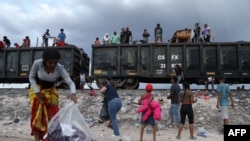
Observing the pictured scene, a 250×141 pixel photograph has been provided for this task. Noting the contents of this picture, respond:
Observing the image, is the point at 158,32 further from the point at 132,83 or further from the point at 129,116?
the point at 129,116

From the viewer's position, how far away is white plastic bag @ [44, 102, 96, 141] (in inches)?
149

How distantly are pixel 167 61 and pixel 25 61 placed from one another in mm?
6643

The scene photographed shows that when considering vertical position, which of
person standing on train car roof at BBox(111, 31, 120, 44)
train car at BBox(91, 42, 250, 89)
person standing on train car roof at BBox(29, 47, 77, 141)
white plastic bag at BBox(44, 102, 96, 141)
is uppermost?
person standing on train car roof at BBox(111, 31, 120, 44)

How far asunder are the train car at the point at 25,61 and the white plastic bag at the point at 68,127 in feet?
37.1

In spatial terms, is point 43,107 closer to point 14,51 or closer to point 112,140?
point 112,140

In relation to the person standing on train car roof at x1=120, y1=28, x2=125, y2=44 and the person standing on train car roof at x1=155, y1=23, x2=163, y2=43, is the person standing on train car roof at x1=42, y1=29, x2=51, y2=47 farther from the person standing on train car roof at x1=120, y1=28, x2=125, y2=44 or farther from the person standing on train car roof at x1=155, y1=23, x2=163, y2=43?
the person standing on train car roof at x1=155, y1=23, x2=163, y2=43

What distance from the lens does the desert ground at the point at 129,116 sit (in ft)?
27.0

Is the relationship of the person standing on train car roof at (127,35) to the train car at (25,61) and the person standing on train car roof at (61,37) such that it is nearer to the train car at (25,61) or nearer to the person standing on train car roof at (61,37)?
the train car at (25,61)

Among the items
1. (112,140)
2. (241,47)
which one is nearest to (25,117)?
(112,140)

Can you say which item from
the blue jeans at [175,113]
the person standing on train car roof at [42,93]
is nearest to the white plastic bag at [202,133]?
the blue jeans at [175,113]

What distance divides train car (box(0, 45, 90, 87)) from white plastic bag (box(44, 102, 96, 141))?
1131 cm

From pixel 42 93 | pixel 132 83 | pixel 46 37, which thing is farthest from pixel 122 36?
pixel 42 93

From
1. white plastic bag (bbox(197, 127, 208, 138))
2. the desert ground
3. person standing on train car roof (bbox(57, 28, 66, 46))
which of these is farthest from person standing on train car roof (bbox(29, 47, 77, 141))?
person standing on train car roof (bbox(57, 28, 66, 46))

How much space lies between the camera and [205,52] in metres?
14.1
